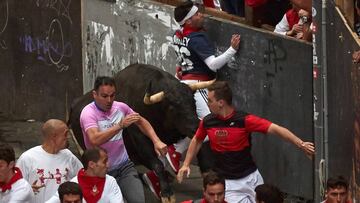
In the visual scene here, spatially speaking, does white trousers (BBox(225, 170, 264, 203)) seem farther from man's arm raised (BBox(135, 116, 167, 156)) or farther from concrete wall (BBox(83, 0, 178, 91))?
concrete wall (BBox(83, 0, 178, 91))

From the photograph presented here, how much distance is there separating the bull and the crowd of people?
23.4 inches

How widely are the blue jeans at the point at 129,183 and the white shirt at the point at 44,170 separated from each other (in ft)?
2.99

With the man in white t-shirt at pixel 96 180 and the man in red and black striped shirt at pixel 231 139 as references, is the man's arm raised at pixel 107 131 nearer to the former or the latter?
the man in red and black striped shirt at pixel 231 139

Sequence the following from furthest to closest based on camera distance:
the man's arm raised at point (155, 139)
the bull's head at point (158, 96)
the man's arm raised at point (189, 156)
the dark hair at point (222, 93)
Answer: the bull's head at point (158, 96) → the man's arm raised at point (155, 139) → the man's arm raised at point (189, 156) → the dark hair at point (222, 93)

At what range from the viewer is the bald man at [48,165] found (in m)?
11.7

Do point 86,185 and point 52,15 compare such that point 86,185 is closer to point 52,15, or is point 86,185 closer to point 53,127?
point 53,127

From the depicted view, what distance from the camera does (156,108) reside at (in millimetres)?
14430

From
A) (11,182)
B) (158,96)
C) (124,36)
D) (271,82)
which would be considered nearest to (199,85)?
(158,96)

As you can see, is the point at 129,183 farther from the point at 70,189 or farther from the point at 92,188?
the point at 70,189

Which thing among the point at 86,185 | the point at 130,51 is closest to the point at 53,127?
the point at 86,185

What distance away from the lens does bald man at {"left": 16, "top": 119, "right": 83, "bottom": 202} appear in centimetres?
1169

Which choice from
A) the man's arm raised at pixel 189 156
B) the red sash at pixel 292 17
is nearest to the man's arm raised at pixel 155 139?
the man's arm raised at pixel 189 156

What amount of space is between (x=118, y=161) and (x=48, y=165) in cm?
118

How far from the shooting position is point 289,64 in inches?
557
